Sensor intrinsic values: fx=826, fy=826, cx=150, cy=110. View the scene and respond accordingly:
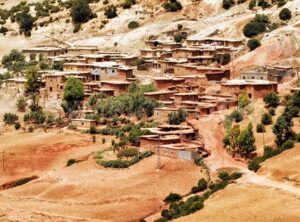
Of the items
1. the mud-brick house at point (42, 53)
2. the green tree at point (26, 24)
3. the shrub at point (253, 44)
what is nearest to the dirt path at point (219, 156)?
the shrub at point (253, 44)

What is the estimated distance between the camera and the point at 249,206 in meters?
42.1

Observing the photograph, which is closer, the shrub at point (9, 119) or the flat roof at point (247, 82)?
the flat roof at point (247, 82)

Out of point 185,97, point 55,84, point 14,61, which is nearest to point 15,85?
point 55,84

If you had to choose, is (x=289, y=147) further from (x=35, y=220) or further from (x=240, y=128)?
(x=35, y=220)

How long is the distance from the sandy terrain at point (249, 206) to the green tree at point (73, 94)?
24097 mm

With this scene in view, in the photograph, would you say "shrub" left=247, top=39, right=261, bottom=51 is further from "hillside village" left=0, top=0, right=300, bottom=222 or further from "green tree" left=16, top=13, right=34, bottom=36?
"green tree" left=16, top=13, right=34, bottom=36

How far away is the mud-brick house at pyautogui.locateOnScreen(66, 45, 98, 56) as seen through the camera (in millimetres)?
85562

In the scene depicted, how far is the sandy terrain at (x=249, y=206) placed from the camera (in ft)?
132

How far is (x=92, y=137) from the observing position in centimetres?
6134

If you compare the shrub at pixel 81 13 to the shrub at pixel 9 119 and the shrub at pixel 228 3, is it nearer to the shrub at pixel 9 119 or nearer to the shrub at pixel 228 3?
the shrub at pixel 228 3

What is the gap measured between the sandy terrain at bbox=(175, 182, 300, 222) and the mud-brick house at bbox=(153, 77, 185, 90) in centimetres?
2307

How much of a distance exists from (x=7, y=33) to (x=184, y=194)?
61.2 metres

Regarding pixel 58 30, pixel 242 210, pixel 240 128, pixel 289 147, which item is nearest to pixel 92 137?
pixel 240 128

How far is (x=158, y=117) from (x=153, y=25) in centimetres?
3111
